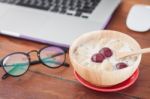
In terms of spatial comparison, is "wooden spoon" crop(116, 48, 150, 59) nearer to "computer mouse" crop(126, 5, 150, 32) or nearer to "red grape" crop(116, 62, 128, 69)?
"red grape" crop(116, 62, 128, 69)

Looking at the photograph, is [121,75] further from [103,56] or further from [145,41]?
[145,41]

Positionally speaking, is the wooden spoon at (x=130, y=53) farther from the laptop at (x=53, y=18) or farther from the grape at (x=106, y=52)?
the laptop at (x=53, y=18)

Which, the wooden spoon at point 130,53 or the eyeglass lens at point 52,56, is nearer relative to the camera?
the wooden spoon at point 130,53

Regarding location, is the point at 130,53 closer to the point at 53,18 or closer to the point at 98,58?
the point at 98,58

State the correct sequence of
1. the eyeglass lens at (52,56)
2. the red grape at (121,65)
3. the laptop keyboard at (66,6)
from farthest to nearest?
the laptop keyboard at (66,6), the eyeglass lens at (52,56), the red grape at (121,65)

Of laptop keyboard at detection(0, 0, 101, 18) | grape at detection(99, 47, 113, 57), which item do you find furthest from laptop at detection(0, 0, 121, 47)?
grape at detection(99, 47, 113, 57)

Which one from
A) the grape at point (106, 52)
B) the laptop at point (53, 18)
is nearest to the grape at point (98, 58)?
the grape at point (106, 52)
